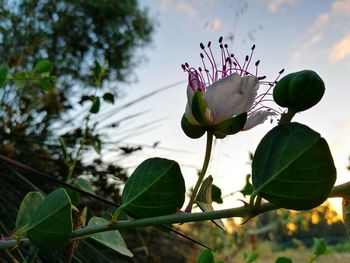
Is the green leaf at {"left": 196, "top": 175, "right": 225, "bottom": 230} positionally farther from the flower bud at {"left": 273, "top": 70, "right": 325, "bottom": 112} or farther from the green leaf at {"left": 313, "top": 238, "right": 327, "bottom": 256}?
the green leaf at {"left": 313, "top": 238, "right": 327, "bottom": 256}

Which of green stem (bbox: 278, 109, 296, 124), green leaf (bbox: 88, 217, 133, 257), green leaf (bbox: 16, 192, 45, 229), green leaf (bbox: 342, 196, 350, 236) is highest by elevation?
green stem (bbox: 278, 109, 296, 124)

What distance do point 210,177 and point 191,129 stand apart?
1.3 inches

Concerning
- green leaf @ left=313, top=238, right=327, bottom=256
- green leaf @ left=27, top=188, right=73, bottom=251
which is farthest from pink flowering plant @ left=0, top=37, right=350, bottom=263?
green leaf @ left=313, top=238, right=327, bottom=256

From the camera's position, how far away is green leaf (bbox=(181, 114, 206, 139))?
11.9 inches

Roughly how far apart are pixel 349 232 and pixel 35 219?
0.17 m

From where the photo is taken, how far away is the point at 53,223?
26cm

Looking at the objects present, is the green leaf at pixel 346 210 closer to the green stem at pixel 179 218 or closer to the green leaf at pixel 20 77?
the green stem at pixel 179 218

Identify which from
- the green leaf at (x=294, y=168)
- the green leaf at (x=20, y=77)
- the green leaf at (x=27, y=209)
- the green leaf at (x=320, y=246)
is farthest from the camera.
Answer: the green leaf at (x=20, y=77)

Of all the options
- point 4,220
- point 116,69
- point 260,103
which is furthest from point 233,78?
point 116,69

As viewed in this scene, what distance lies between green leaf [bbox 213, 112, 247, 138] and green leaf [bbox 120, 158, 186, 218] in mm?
49

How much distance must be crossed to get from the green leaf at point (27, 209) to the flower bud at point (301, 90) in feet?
0.58

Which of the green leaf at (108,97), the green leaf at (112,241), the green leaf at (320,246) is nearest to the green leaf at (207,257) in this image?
the green leaf at (112,241)

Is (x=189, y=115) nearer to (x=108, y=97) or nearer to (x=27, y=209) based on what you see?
(x=27, y=209)

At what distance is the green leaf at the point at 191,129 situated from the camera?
0.30 meters
